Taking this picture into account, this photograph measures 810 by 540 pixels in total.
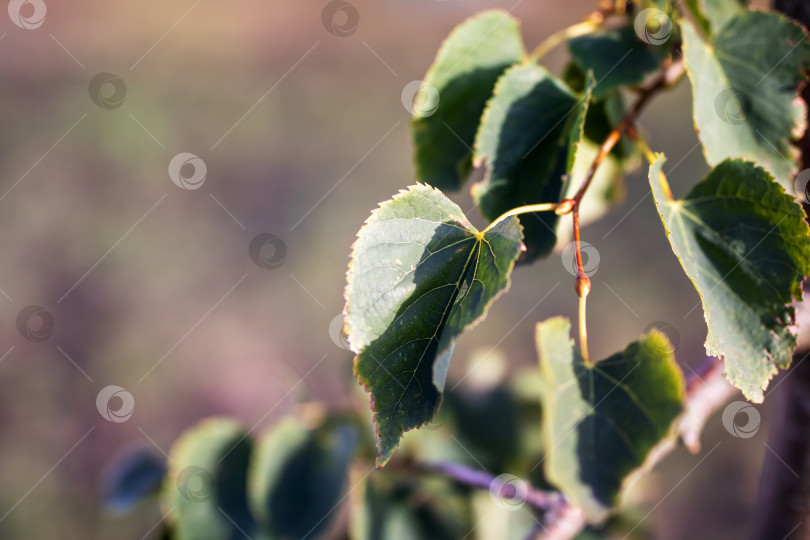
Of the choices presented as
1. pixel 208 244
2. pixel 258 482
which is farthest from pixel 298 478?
pixel 208 244

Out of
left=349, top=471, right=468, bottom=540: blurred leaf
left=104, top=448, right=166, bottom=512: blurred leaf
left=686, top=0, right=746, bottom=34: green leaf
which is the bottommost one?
left=349, top=471, right=468, bottom=540: blurred leaf

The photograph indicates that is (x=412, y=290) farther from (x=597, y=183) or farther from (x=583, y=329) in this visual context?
(x=597, y=183)

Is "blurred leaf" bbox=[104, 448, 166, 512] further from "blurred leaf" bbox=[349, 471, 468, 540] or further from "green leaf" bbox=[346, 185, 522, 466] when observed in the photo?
"green leaf" bbox=[346, 185, 522, 466]

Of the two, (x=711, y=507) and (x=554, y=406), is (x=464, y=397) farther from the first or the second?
(x=711, y=507)

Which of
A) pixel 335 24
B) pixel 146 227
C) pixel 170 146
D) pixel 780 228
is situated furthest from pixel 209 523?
pixel 335 24

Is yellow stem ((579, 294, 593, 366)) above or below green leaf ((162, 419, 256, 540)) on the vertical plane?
below

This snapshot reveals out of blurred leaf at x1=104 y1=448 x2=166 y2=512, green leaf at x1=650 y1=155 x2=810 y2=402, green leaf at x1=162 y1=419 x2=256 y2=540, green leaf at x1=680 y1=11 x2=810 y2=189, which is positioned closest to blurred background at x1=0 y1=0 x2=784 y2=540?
blurred leaf at x1=104 y1=448 x2=166 y2=512

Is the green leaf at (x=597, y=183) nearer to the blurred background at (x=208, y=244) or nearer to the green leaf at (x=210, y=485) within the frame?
the green leaf at (x=210, y=485)
